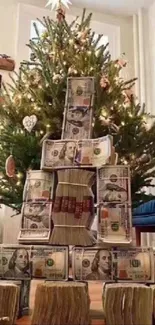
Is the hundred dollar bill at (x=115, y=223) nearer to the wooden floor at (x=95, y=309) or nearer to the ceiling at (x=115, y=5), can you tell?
the wooden floor at (x=95, y=309)

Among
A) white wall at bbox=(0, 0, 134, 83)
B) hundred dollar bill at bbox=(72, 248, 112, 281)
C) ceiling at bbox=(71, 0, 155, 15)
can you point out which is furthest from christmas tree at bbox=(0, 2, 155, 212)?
ceiling at bbox=(71, 0, 155, 15)

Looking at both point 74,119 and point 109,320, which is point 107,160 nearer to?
point 74,119

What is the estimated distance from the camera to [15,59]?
135 inches

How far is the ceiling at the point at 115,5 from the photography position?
149 inches

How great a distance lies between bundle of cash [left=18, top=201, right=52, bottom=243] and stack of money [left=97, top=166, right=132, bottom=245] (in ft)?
0.60

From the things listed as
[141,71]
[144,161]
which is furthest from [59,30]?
[141,71]

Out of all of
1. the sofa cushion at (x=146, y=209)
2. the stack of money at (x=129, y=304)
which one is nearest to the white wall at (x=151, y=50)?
the sofa cushion at (x=146, y=209)

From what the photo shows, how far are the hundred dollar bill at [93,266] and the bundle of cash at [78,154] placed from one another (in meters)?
0.32

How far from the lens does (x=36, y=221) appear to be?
1.22 meters

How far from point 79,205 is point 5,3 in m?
3.08

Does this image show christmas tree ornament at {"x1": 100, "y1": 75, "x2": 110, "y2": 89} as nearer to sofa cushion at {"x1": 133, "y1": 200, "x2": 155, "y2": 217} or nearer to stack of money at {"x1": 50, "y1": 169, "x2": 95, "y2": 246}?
stack of money at {"x1": 50, "y1": 169, "x2": 95, "y2": 246}

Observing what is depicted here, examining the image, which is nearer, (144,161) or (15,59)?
(144,161)

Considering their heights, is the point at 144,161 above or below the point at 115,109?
below

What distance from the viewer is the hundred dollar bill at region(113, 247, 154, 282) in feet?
3.64
